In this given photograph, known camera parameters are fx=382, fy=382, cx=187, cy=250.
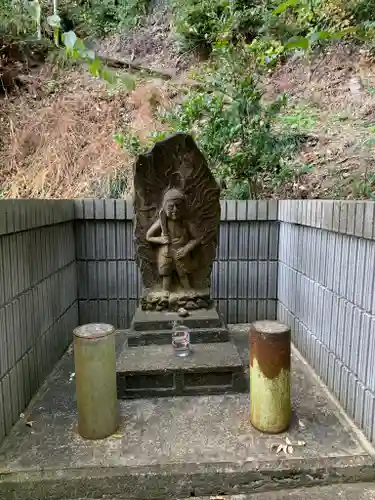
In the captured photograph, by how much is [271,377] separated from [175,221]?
1.63 meters

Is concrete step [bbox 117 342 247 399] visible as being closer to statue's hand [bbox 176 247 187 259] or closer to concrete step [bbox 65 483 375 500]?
concrete step [bbox 65 483 375 500]

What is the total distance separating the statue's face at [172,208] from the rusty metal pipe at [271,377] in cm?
133

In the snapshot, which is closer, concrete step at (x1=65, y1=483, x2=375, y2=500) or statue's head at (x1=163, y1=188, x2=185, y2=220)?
concrete step at (x1=65, y1=483, x2=375, y2=500)

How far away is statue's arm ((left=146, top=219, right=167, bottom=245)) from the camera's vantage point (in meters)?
3.43

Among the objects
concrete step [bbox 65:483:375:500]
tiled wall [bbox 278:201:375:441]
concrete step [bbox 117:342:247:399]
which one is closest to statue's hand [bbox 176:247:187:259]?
concrete step [bbox 117:342:247:399]

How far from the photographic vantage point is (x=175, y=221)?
3.42m

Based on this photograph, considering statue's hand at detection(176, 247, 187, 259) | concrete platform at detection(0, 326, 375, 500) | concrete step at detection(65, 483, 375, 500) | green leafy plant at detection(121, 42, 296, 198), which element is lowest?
concrete step at detection(65, 483, 375, 500)

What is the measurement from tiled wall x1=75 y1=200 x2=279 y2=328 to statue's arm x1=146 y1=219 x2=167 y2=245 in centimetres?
80

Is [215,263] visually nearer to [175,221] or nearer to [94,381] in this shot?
[175,221]

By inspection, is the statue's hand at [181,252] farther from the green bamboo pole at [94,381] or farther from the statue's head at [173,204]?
the green bamboo pole at [94,381]

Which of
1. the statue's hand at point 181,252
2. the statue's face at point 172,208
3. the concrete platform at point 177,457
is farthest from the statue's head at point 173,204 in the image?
the concrete platform at point 177,457

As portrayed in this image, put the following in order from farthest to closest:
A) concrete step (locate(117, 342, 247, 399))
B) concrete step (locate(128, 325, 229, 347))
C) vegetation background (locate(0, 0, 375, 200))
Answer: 1. vegetation background (locate(0, 0, 375, 200))
2. concrete step (locate(128, 325, 229, 347))
3. concrete step (locate(117, 342, 247, 399))

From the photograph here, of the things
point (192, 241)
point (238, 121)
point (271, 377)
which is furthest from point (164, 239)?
point (238, 121)

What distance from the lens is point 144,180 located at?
3.45 meters
